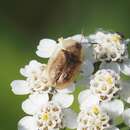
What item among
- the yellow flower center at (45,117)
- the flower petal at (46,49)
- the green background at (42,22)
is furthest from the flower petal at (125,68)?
the green background at (42,22)

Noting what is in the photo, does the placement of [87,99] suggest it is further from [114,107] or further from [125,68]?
[125,68]

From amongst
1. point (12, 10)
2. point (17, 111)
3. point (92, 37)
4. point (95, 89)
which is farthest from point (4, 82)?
point (95, 89)

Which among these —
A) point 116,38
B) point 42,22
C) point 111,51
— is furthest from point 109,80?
point 42,22

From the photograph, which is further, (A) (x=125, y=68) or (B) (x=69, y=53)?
(A) (x=125, y=68)

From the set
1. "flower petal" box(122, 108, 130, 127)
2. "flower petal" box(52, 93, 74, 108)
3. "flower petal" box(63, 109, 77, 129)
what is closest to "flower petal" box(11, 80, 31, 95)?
"flower petal" box(52, 93, 74, 108)

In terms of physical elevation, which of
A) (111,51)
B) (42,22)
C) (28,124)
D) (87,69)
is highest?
(42,22)

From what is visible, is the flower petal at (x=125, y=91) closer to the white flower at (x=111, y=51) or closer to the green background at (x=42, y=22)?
the white flower at (x=111, y=51)
